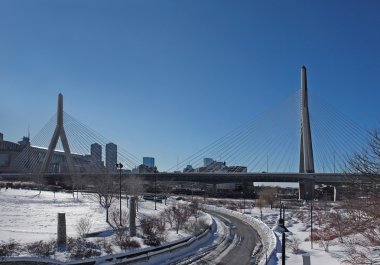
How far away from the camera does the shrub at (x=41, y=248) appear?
2600 centimetres

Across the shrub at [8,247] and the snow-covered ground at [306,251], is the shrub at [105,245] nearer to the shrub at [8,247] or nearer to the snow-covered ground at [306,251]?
the shrub at [8,247]

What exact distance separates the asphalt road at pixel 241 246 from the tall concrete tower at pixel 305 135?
24769 mm

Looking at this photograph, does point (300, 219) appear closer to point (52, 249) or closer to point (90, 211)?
point (90, 211)

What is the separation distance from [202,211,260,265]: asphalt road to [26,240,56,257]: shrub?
10.7 meters

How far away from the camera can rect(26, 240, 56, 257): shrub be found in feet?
85.3

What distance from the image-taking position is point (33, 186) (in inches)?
3487

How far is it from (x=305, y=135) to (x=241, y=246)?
128 feet

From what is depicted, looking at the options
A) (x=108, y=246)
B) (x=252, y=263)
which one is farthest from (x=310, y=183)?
(x=108, y=246)

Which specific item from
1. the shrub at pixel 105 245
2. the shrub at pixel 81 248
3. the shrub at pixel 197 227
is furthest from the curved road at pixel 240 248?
the shrub at pixel 81 248

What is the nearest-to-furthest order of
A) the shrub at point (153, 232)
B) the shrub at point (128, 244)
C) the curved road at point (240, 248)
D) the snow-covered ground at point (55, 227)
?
the snow-covered ground at point (55, 227), the shrub at point (128, 244), the curved road at point (240, 248), the shrub at point (153, 232)

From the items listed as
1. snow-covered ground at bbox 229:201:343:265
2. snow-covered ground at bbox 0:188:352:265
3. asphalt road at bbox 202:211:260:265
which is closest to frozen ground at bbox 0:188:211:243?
snow-covered ground at bbox 0:188:352:265

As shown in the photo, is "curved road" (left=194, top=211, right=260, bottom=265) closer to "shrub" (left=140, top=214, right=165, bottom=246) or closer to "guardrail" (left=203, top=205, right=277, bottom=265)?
"guardrail" (left=203, top=205, right=277, bottom=265)

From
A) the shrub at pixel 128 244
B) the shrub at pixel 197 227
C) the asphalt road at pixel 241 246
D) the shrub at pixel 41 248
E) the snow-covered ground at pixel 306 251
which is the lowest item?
the asphalt road at pixel 241 246

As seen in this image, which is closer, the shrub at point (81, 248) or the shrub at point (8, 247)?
the shrub at point (8, 247)
